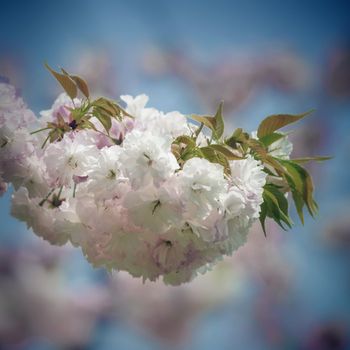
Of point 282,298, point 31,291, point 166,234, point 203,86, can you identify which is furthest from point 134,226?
point 203,86

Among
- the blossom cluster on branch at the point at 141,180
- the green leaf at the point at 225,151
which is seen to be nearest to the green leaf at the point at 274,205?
the blossom cluster on branch at the point at 141,180

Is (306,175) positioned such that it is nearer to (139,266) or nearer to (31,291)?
(139,266)

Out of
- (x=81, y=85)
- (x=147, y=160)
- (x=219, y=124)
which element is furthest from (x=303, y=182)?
(x=81, y=85)

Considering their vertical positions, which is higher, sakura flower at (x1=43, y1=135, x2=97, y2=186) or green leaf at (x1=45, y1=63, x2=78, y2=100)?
green leaf at (x1=45, y1=63, x2=78, y2=100)

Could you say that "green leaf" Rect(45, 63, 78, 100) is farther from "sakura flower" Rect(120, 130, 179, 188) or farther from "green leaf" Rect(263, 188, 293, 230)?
"green leaf" Rect(263, 188, 293, 230)

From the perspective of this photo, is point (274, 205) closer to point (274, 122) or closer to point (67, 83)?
point (274, 122)

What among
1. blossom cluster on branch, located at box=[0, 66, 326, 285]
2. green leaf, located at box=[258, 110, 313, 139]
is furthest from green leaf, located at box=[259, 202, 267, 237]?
green leaf, located at box=[258, 110, 313, 139]

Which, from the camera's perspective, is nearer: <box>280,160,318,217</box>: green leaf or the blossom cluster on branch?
the blossom cluster on branch

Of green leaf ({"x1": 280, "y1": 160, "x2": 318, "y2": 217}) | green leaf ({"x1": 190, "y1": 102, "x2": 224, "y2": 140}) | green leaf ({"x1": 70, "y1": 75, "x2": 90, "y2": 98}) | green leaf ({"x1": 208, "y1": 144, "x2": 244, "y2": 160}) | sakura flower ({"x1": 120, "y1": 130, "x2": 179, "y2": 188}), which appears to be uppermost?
green leaf ({"x1": 70, "y1": 75, "x2": 90, "y2": 98})
